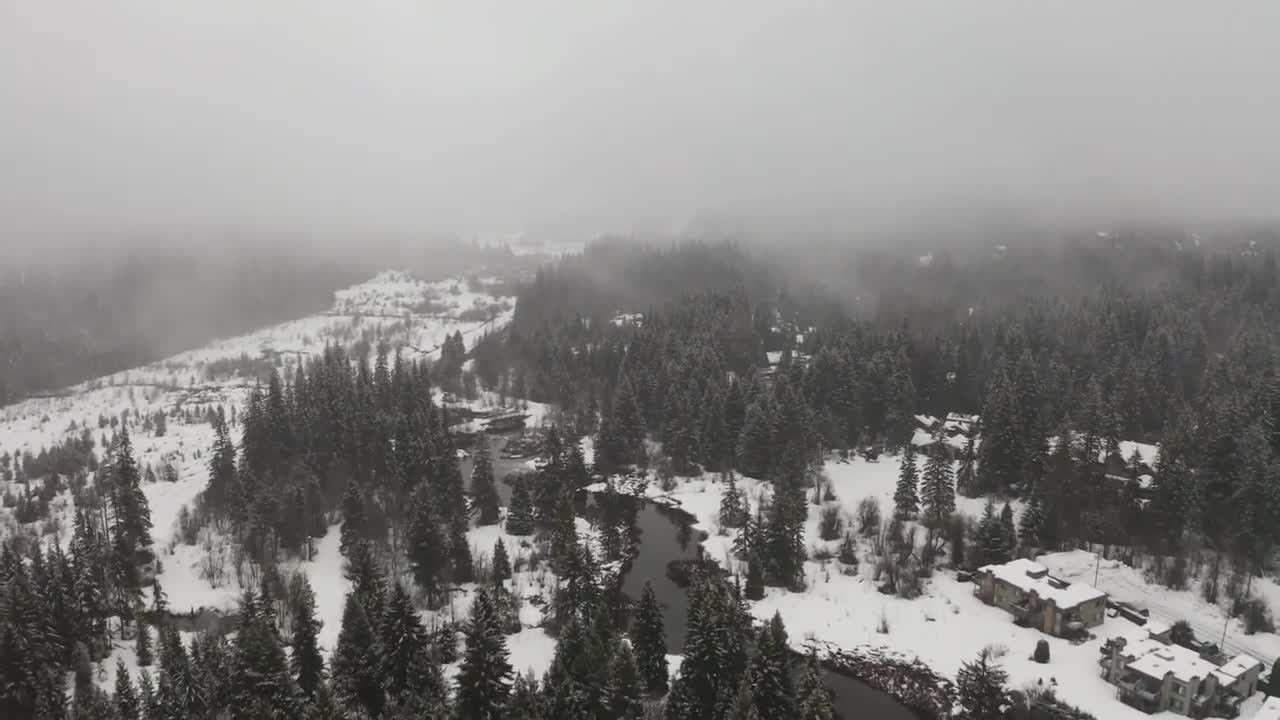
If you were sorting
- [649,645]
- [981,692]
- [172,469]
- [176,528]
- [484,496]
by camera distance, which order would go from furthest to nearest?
[172,469]
[484,496]
[176,528]
[649,645]
[981,692]

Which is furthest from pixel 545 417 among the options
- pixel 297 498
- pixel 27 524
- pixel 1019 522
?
pixel 1019 522

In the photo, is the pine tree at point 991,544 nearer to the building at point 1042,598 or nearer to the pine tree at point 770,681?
the building at point 1042,598

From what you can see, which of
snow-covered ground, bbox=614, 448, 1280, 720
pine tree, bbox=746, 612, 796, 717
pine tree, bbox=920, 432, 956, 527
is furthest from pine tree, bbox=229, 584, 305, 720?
pine tree, bbox=920, 432, 956, 527

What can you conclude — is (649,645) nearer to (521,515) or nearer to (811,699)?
(811,699)

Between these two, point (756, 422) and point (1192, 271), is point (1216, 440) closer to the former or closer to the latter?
point (756, 422)

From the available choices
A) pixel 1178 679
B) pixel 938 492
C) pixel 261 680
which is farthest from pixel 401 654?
pixel 938 492

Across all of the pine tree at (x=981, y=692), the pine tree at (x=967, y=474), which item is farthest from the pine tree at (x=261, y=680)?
the pine tree at (x=967, y=474)

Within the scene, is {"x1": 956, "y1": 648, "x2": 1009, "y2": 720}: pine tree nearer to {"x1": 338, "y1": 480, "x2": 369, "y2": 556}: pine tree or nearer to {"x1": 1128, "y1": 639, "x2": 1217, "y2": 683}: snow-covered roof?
{"x1": 1128, "y1": 639, "x2": 1217, "y2": 683}: snow-covered roof
